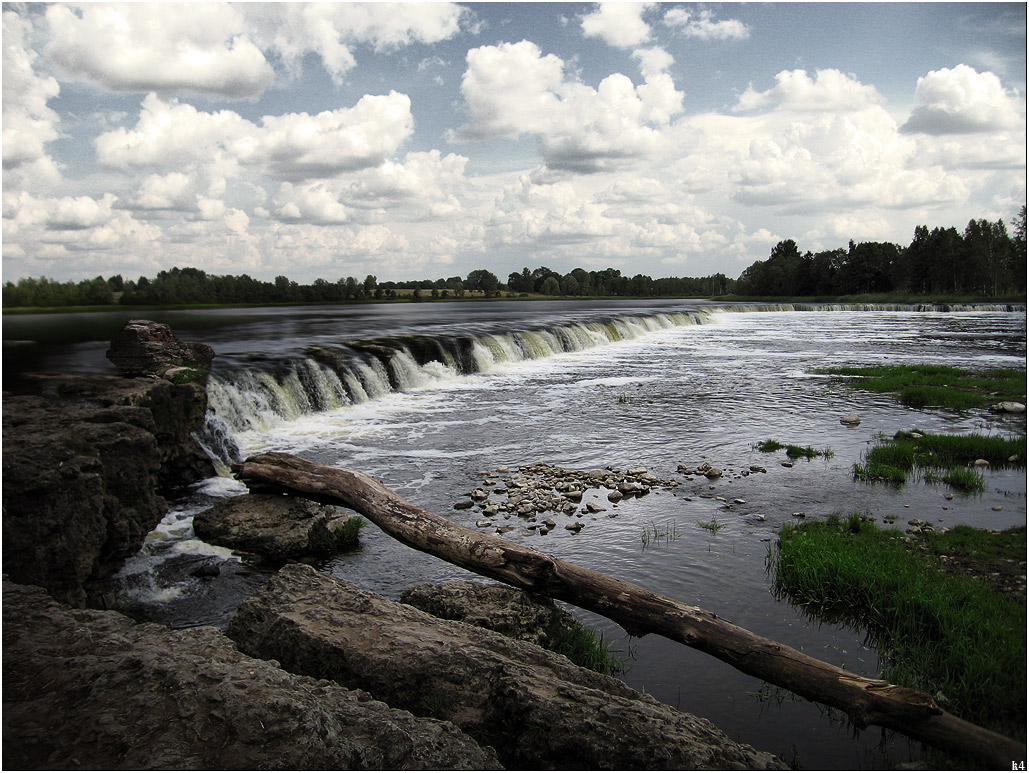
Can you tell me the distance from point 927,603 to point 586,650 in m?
3.98

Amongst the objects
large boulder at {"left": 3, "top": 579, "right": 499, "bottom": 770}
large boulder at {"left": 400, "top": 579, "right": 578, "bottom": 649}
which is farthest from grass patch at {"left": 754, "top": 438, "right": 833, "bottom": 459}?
large boulder at {"left": 3, "top": 579, "right": 499, "bottom": 770}

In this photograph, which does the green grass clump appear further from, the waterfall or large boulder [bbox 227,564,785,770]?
the waterfall

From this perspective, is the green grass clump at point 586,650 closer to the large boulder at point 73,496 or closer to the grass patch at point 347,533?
the grass patch at point 347,533

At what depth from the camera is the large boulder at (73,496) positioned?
251 inches

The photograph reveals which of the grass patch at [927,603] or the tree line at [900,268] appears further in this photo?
the tree line at [900,268]

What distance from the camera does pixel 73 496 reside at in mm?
6863

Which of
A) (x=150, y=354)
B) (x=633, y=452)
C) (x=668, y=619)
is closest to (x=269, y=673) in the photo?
(x=668, y=619)

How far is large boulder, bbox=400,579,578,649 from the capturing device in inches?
253

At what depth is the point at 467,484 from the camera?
12797mm

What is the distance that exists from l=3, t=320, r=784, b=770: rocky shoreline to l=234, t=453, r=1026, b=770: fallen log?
0.49 meters

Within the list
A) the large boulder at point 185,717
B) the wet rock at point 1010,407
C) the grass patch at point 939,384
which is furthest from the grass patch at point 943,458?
the large boulder at point 185,717

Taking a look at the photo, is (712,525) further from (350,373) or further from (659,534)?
(350,373)

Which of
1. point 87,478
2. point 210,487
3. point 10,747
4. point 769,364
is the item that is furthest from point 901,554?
point 769,364

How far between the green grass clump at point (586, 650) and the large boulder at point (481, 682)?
1.28 meters
